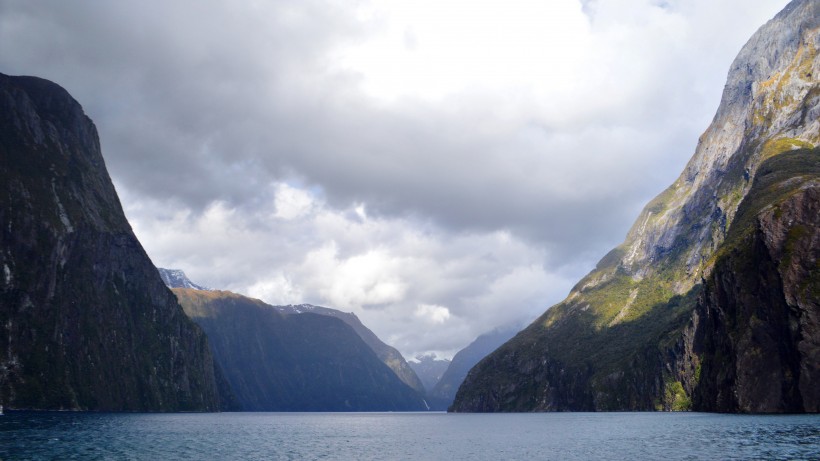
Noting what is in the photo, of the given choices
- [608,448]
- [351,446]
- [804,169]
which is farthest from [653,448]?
[804,169]

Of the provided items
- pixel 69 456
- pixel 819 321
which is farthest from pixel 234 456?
pixel 819 321

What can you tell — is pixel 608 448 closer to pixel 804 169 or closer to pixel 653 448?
pixel 653 448

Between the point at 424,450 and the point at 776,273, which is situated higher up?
the point at 776,273

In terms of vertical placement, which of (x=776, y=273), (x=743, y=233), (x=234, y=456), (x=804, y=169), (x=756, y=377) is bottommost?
(x=234, y=456)

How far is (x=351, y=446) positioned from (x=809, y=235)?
12382 centimetres

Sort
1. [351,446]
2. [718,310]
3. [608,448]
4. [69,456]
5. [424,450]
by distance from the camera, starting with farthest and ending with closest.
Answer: [718,310] → [351,446] → [424,450] → [608,448] → [69,456]

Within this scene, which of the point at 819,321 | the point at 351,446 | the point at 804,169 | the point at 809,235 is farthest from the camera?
the point at 804,169

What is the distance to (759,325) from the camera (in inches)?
6176

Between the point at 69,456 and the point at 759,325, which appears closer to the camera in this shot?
the point at 69,456

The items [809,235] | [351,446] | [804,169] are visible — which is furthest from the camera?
[804,169]

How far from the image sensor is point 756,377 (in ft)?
508

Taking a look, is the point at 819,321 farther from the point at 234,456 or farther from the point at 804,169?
the point at 234,456

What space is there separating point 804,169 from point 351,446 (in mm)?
179381

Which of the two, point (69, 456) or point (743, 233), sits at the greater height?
point (743, 233)
